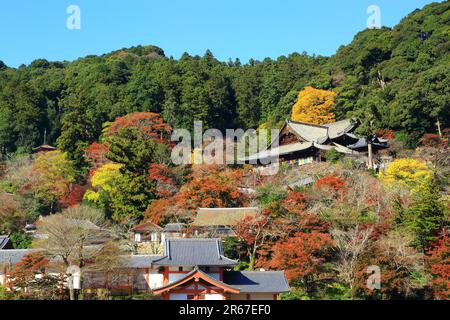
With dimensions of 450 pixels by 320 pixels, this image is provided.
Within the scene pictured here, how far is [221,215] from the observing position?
25.6 metres

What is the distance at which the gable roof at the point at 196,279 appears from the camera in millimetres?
19016

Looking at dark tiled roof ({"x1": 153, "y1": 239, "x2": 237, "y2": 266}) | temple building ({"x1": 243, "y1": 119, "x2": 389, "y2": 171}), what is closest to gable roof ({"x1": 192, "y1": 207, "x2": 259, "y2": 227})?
dark tiled roof ({"x1": 153, "y1": 239, "x2": 237, "y2": 266})

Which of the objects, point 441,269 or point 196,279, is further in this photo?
point 441,269

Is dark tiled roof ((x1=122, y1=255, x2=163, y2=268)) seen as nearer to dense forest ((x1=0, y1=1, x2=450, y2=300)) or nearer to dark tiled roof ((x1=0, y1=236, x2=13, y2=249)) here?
dense forest ((x1=0, y1=1, x2=450, y2=300))

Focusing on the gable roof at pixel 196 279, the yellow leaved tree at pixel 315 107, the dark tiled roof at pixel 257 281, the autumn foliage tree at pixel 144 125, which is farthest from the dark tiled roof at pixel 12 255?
the yellow leaved tree at pixel 315 107

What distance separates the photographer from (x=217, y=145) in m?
37.5

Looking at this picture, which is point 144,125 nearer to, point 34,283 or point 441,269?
point 34,283

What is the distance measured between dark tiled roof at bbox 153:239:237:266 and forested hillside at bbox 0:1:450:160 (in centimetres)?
1636

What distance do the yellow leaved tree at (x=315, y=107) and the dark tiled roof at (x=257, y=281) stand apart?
23496 millimetres

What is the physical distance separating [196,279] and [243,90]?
3180 centimetres

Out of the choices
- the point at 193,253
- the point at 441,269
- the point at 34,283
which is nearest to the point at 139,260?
the point at 193,253

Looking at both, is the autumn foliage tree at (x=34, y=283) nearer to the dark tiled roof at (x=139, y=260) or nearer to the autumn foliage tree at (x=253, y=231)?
the dark tiled roof at (x=139, y=260)

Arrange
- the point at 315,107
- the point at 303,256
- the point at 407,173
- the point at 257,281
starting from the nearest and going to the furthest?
1. the point at 257,281
2. the point at 303,256
3. the point at 407,173
4. the point at 315,107
